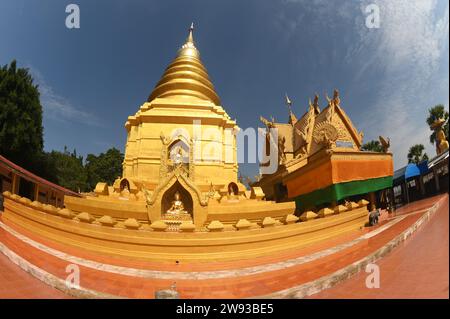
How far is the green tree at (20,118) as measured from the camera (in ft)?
37.5

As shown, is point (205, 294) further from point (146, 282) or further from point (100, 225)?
point (100, 225)

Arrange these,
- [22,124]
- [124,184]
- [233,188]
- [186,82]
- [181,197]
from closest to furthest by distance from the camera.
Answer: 1. [181,197]
2. [124,184]
3. [233,188]
4. [22,124]
5. [186,82]

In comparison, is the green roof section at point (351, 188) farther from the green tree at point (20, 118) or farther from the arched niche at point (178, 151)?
the green tree at point (20, 118)

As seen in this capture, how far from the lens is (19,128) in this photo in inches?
460

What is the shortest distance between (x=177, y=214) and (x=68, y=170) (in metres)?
14.3

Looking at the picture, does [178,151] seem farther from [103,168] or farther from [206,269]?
[103,168]

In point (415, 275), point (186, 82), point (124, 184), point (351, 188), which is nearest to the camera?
point (415, 275)

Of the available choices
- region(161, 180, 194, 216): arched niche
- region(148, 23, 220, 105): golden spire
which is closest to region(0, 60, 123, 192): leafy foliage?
region(148, 23, 220, 105): golden spire

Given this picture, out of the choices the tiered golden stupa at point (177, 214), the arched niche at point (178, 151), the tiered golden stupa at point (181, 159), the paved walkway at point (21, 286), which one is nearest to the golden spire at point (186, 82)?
the tiered golden stupa at point (181, 159)

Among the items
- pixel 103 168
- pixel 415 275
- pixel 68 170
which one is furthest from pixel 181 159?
pixel 103 168

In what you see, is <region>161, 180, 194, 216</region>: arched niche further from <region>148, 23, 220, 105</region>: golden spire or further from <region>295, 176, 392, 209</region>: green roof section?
<region>148, 23, 220, 105</region>: golden spire

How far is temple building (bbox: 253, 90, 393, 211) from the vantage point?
789cm

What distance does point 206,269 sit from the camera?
442 cm

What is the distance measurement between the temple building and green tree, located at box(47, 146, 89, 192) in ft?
45.7
